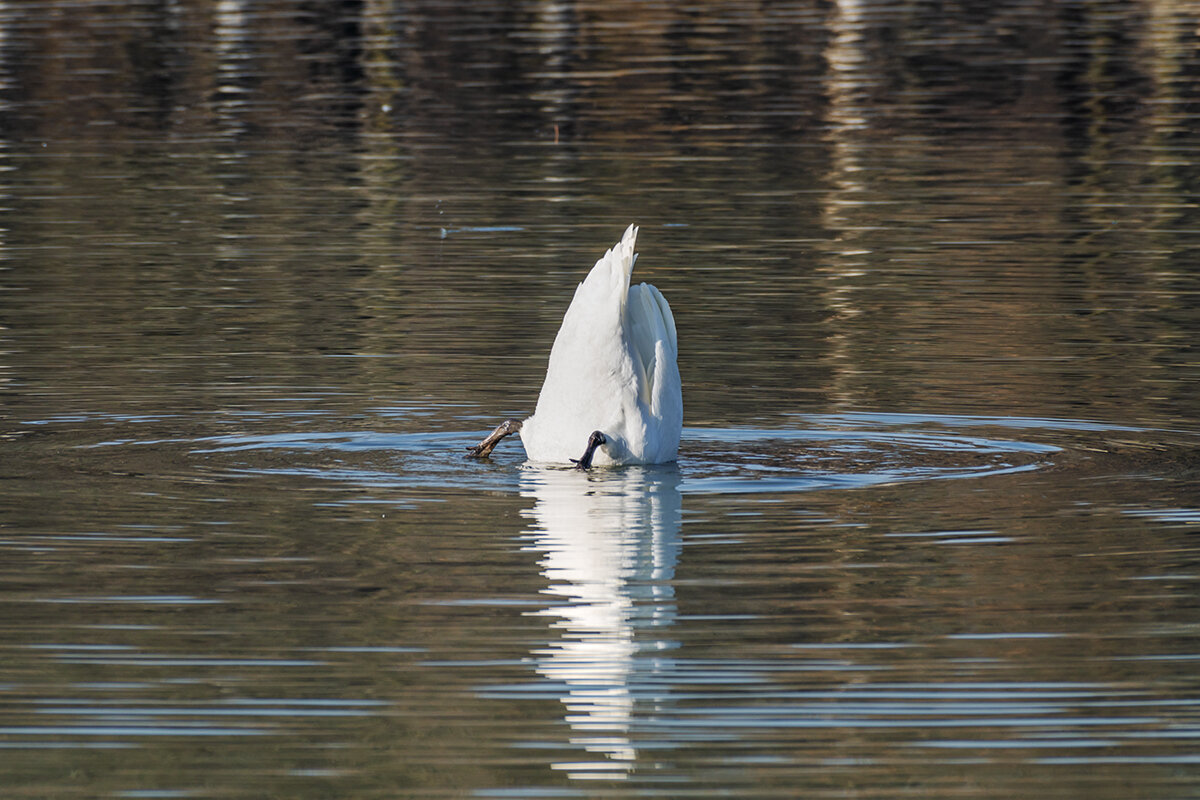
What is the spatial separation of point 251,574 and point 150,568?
53cm

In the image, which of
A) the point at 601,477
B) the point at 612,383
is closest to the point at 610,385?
the point at 612,383

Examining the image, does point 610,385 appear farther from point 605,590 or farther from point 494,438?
point 605,590

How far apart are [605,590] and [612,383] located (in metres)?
2.65

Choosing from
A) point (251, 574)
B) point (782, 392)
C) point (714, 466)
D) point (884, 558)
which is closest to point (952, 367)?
point (782, 392)

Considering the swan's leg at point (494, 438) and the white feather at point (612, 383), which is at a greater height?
the white feather at point (612, 383)

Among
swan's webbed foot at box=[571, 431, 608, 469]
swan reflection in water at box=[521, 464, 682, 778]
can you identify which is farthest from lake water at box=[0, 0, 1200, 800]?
swan's webbed foot at box=[571, 431, 608, 469]

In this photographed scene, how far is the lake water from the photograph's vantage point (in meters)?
8.05

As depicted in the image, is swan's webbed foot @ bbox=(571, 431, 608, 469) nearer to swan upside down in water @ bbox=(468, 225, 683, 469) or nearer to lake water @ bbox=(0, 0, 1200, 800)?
swan upside down in water @ bbox=(468, 225, 683, 469)

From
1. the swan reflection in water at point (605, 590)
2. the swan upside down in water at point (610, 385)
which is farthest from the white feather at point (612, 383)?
the swan reflection in water at point (605, 590)

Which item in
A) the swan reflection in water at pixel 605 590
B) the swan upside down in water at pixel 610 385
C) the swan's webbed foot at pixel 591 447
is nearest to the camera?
the swan reflection in water at pixel 605 590

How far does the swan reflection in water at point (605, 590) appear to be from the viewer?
823 centimetres

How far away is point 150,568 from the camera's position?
10695mm

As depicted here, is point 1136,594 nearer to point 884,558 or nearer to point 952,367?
point 884,558

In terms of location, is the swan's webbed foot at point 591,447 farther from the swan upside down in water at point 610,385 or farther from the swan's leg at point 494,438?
the swan's leg at point 494,438
